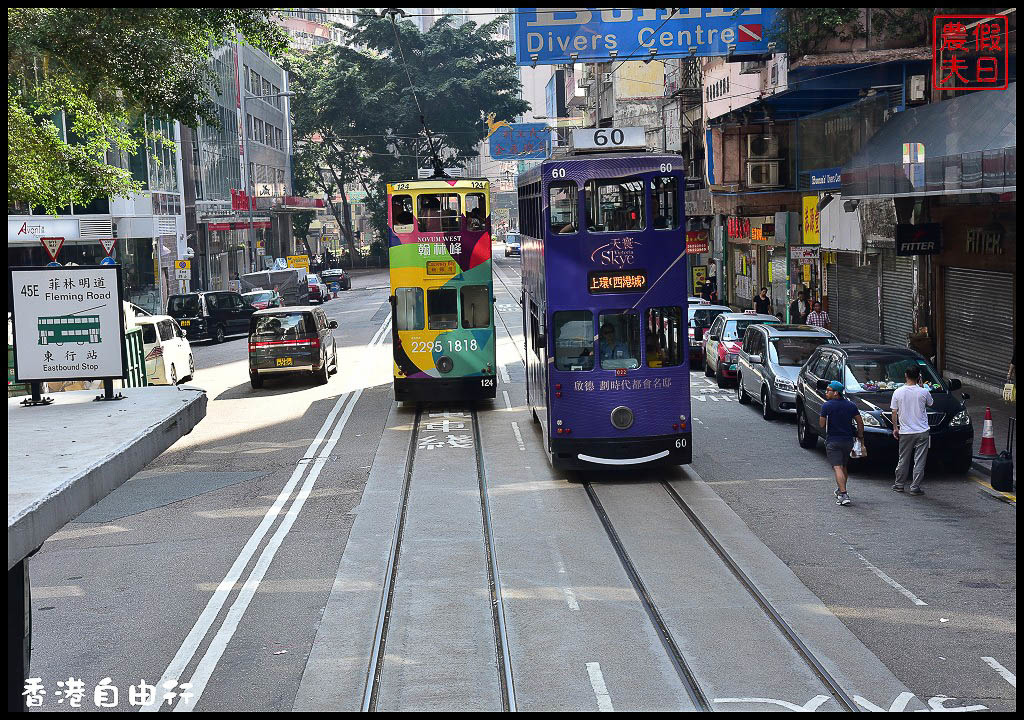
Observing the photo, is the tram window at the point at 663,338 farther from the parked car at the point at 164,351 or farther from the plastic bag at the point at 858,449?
the parked car at the point at 164,351

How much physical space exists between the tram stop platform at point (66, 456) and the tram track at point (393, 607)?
8.95 ft

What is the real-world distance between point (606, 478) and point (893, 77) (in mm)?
14761

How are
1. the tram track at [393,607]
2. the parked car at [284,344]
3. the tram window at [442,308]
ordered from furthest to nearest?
the parked car at [284,344]
the tram window at [442,308]
the tram track at [393,607]

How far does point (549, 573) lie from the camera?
1172 centimetres

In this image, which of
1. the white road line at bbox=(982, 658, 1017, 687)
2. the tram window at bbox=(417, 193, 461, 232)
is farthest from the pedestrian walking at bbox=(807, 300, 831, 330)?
the white road line at bbox=(982, 658, 1017, 687)

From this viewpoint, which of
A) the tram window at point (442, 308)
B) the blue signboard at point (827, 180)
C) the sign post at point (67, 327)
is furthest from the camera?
the blue signboard at point (827, 180)

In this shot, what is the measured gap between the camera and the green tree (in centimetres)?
1798

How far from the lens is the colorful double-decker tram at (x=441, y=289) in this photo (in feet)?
74.8

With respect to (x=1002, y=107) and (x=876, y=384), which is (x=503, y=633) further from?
(x=1002, y=107)

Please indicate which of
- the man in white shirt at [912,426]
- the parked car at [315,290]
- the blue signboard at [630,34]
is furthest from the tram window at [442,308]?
the parked car at [315,290]

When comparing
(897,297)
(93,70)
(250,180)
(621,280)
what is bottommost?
(897,297)

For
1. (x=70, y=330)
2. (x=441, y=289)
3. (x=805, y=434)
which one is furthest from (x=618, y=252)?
(x=70, y=330)

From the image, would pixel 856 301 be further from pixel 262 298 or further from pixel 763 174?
pixel 262 298

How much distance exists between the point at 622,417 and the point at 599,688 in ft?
26.6
